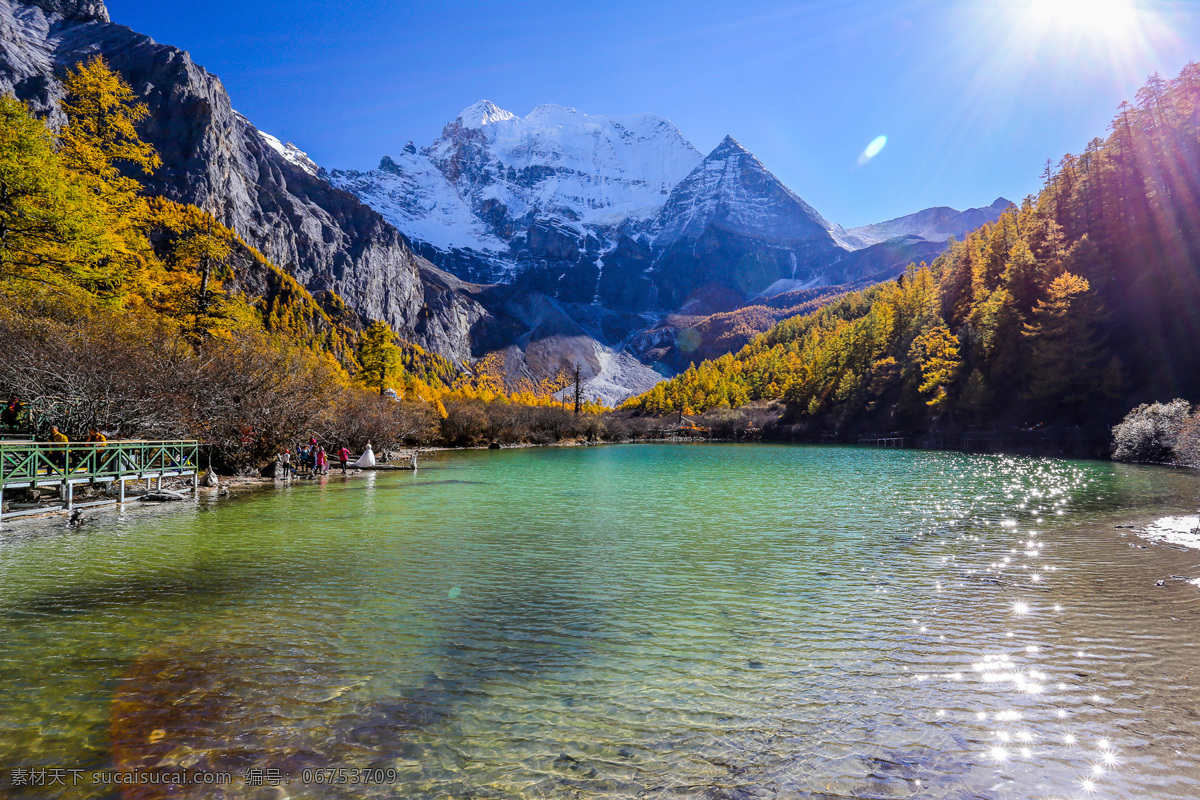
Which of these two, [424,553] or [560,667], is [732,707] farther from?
[424,553]

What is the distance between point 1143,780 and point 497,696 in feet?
22.0

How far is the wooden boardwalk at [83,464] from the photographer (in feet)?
57.4

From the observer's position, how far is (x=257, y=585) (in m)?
12.0

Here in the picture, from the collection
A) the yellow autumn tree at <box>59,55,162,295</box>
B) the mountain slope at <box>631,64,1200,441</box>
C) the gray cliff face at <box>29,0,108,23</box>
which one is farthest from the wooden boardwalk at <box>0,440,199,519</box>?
the gray cliff face at <box>29,0,108,23</box>

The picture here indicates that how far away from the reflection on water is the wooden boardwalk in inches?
144

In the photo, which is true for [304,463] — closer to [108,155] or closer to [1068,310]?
[108,155]

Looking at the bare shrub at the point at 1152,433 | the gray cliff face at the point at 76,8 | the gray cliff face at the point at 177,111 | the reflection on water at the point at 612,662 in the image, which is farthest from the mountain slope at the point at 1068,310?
the gray cliff face at the point at 76,8

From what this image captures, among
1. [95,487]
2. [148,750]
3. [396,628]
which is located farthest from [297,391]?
[148,750]

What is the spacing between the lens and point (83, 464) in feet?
66.3

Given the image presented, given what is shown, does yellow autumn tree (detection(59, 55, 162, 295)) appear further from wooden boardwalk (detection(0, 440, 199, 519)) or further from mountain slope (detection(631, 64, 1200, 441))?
mountain slope (detection(631, 64, 1200, 441))

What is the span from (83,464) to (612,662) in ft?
72.5

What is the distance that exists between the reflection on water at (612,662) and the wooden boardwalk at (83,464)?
365 centimetres

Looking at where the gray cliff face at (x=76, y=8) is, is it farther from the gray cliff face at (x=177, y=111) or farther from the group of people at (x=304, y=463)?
the group of people at (x=304, y=463)

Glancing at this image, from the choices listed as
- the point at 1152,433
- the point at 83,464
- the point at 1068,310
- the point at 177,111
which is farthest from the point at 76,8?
the point at 1152,433
